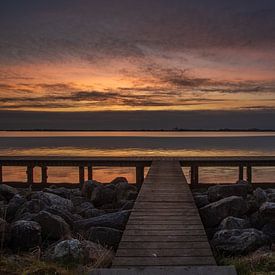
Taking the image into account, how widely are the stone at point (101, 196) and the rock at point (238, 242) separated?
6609 millimetres

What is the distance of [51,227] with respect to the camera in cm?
797

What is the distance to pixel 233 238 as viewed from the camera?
7348 mm

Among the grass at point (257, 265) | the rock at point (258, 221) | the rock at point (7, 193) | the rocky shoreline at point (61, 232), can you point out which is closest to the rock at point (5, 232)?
the rocky shoreline at point (61, 232)

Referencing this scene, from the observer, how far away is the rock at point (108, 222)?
8.72 m

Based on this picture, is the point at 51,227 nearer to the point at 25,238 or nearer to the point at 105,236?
the point at 25,238

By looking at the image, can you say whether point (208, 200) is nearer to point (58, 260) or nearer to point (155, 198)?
point (155, 198)

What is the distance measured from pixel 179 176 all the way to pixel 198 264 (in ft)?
28.8

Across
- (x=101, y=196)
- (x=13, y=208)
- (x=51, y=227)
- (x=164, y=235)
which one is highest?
(x=164, y=235)

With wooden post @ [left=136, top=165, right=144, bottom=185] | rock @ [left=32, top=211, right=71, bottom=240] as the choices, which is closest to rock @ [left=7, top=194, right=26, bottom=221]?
rock @ [left=32, top=211, right=71, bottom=240]

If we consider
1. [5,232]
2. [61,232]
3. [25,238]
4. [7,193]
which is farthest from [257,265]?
[7,193]

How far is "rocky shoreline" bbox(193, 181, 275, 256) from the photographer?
7.26 metres

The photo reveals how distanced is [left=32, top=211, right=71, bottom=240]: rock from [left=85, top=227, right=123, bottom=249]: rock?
1.53 ft

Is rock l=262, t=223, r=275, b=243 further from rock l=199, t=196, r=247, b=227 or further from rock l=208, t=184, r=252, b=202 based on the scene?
rock l=208, t=184, r=252, b=202

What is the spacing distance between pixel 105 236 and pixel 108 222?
0.85 m
